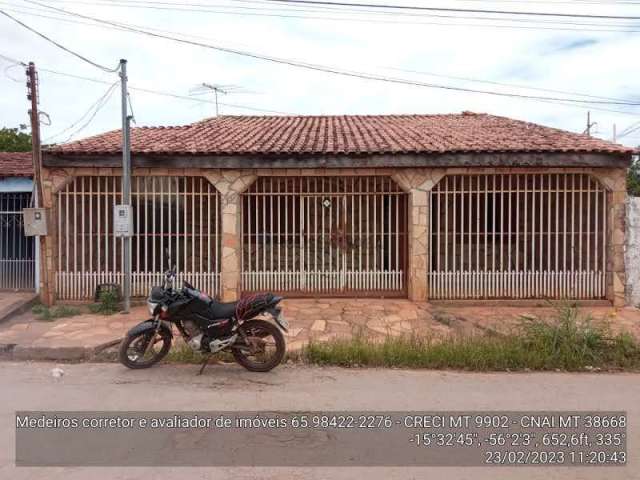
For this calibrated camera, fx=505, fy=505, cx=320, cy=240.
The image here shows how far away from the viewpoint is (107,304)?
8203 mm

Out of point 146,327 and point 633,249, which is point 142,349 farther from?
point 633,249

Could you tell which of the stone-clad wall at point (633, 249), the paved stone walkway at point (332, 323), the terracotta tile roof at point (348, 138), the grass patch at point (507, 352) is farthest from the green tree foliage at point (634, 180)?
the grass patch at point (507, 352)

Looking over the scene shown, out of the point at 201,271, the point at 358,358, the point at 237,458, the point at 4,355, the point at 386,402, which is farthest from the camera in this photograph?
the point at 201,271

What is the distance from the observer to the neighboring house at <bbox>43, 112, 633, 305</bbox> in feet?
27.9

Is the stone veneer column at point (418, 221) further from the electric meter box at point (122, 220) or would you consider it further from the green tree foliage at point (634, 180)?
the green tree foliage at point (634, 180)

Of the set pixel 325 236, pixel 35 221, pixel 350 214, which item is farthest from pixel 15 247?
pixel 350 214

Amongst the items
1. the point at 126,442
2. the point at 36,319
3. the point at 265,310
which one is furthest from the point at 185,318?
the point at 36,319

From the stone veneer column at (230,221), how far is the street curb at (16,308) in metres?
3.13

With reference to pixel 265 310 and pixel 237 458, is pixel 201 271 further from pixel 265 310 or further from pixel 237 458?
pixel 237 458

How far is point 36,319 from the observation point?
24.9 ft

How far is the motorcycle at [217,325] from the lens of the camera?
5.24 meters

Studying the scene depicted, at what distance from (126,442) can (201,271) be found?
18.4ft

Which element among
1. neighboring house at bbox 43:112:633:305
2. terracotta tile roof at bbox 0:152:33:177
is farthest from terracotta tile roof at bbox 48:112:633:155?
terracotta tile roof at bbox 0:152:33:177

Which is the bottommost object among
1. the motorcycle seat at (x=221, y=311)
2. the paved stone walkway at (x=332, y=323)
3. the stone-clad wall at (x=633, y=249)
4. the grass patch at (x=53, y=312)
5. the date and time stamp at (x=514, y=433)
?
the date and time stamp at (x=514, y=433)
